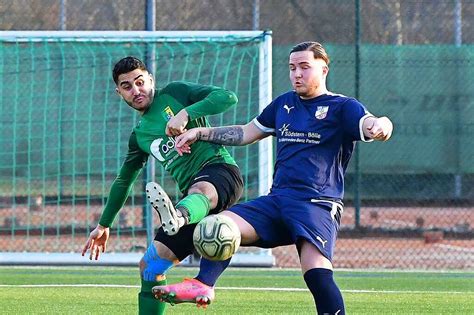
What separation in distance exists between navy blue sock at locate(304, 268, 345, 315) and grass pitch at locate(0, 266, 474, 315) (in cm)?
240

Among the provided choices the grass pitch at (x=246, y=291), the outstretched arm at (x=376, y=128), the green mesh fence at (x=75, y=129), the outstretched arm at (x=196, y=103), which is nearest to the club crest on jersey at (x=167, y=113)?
the outstretched arm at (x=196, y=103)

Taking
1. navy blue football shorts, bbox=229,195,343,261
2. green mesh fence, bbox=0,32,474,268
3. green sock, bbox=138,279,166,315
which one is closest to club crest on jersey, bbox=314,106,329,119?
navy blue football shorts, bbox=229,195,343,261

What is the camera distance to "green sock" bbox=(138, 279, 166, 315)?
6.63 m

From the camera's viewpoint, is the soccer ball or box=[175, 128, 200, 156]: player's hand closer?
the soccer ball

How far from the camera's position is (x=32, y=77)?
13.7m

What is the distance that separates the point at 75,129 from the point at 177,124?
24.2 feet

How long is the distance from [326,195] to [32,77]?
8228 mm

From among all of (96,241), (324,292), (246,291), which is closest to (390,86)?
(246,291)

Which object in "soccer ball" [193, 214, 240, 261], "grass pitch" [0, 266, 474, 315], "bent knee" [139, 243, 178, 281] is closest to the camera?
"soccer ball" [193, 214, 240, 261]

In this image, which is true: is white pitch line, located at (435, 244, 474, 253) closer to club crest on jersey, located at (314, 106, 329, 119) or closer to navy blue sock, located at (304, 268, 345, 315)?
club crest on jersey, located at (314, 106, 329, 119)

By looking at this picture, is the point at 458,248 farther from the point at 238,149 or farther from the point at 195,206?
the point at 195,206

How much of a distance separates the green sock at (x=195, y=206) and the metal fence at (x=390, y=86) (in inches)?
268

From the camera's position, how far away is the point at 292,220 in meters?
5.93

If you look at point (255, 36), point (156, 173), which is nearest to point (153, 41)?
point (255, 36)
